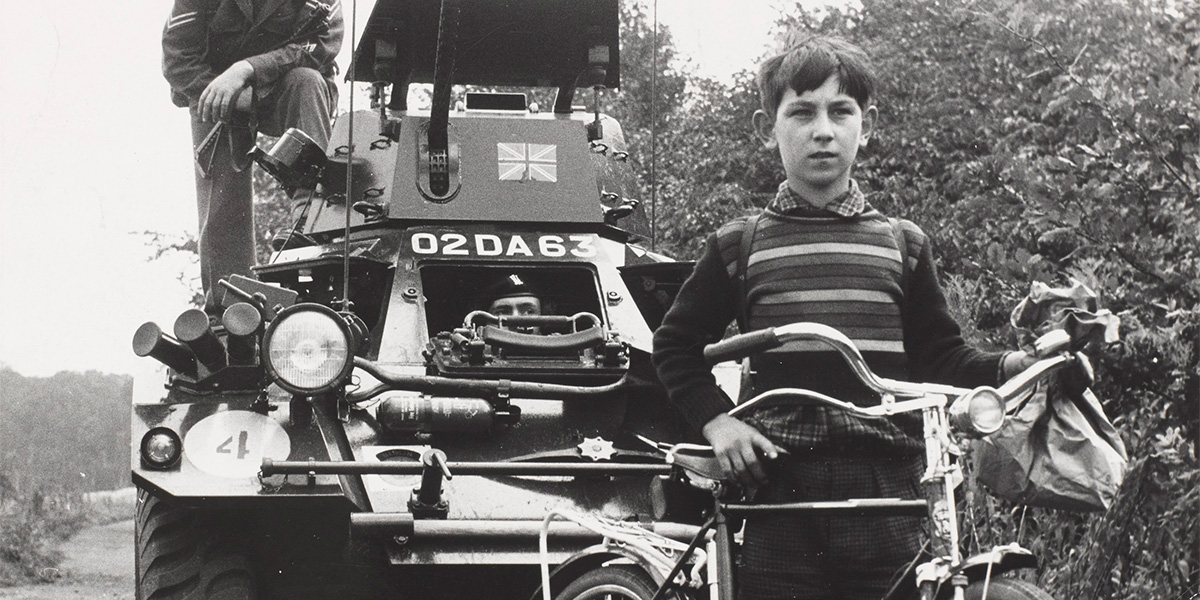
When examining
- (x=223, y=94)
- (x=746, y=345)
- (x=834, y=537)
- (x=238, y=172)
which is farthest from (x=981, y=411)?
(x=238, y=172)

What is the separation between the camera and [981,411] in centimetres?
235

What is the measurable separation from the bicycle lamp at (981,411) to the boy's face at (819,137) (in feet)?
2.34

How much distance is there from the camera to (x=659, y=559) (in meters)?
3.21

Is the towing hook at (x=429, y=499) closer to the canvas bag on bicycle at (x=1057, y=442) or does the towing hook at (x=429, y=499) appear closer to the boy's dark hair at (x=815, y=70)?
the boy's dark hair at (x=815, y=70)

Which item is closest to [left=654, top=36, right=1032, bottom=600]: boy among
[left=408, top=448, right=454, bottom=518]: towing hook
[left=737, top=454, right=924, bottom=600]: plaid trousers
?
[left=737, top=454, right=924, bottom=600]: plaid trousers

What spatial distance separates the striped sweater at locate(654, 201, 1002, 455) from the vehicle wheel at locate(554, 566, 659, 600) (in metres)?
0.50

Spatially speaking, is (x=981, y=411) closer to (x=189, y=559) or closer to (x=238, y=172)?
(x=189, y=559)

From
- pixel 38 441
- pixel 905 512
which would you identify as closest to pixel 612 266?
pixel 905 512

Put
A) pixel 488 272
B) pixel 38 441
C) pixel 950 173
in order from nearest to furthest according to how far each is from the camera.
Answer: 1. pixel 488 272
2. pixel 38 441
3. pixel 950 173

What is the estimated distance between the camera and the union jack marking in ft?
20.8

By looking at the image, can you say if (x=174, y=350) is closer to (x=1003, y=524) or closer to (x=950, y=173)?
(x=1003, y=524)

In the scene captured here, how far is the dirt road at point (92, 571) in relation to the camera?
9.48 m

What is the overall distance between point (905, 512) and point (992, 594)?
10.0 inches

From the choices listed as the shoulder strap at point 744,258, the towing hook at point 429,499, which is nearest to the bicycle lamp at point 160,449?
the towing hook at point 429,499
